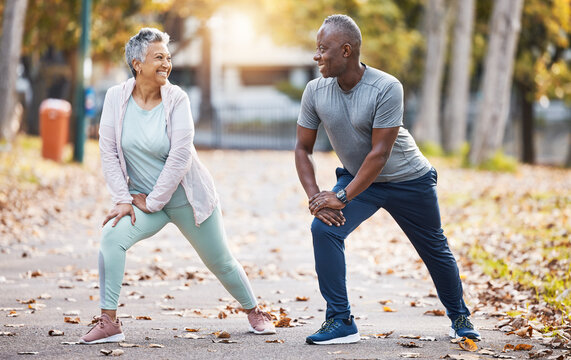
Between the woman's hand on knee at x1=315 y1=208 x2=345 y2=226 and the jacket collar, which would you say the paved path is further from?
the jacket collar

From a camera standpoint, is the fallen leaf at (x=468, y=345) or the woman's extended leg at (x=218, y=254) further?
the woman's extended leg at (x=218, y=254)

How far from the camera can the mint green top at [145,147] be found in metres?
5.57

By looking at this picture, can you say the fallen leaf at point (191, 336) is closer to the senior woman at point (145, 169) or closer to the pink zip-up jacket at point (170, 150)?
the senior woman at point (145, 169)

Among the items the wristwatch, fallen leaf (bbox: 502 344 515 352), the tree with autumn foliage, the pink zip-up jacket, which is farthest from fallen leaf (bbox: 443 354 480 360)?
the tree with autumn foliage

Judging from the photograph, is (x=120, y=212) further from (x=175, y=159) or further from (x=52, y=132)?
(x=52, y=132)

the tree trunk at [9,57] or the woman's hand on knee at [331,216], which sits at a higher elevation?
the tree trunk at [9,57]

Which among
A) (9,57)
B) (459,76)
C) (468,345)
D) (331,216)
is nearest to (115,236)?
(331,216)

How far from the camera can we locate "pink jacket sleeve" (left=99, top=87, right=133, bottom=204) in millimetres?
5562

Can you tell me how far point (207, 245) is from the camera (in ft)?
19.0

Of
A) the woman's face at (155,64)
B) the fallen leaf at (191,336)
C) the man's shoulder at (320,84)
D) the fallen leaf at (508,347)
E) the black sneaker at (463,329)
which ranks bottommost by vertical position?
the fallen leaf at (191,336)

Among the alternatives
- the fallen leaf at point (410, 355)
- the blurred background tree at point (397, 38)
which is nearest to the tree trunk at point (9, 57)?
the blurred background tree at point (397, 38)

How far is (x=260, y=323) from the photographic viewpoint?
19.5 ft

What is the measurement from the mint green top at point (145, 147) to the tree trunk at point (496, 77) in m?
16.5

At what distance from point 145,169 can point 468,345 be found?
89.8 inches
